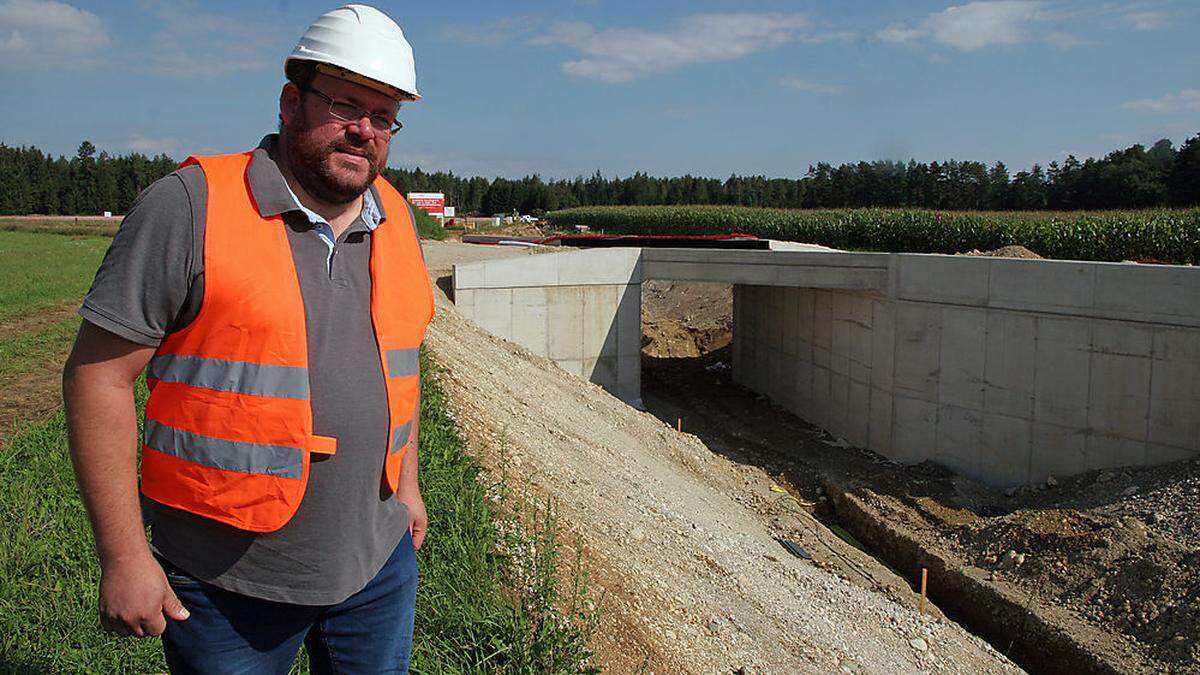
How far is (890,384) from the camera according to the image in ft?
55.3

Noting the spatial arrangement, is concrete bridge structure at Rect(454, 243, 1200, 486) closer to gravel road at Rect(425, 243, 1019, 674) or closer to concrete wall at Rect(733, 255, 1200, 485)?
concrete wall at Rect(733, 255, 1200, 485)

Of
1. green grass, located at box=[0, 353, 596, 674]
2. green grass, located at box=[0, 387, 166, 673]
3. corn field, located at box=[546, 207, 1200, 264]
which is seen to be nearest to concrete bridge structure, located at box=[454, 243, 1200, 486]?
corn field, located at box=[546, 207, 1200, 264]

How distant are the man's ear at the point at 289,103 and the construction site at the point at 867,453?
3431 millimetres

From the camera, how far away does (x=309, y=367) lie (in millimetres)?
2205

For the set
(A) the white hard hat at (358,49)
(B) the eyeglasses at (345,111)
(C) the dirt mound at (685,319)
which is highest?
(A) the white hard hat at (358,49)

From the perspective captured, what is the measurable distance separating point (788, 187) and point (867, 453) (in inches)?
2916

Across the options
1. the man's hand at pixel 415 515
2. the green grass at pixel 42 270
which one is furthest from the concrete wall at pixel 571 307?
the man's hand at pixel 415 515

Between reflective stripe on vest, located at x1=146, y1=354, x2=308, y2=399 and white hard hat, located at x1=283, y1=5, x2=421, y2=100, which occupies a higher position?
white hard hat, located at x1=283, y1=5, x2=421, y2=100

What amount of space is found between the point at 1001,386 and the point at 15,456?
14.3 meters

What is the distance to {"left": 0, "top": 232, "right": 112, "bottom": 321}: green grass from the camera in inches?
633

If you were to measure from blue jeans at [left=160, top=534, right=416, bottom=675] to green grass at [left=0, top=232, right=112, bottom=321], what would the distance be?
11.5 meters

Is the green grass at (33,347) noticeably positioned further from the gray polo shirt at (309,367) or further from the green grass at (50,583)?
the gray polo shirt at (309,367)

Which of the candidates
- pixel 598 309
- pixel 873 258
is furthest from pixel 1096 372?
pixel 598 309

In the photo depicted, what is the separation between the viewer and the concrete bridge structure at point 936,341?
44.0ft
